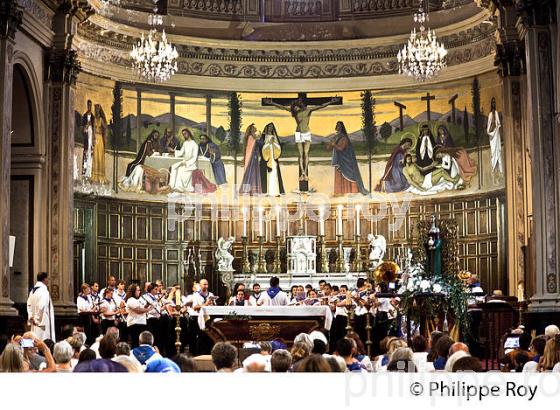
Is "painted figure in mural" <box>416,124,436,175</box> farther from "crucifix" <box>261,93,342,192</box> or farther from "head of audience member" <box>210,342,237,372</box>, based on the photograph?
"head of audience member" <box>210,342,237,372</box>

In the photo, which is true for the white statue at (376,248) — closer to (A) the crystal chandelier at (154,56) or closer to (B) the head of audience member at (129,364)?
(A) the crystal chandelier at (154,56)

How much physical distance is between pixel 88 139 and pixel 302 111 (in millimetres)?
6037

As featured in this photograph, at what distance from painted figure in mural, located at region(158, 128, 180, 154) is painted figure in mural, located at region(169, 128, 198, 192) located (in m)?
0.13

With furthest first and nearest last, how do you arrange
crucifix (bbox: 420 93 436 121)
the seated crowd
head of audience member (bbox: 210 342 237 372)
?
crucifix (bbox: 420 93 436 121) < head of audience member (bbox: 210 342 237 372) < the seated crowd

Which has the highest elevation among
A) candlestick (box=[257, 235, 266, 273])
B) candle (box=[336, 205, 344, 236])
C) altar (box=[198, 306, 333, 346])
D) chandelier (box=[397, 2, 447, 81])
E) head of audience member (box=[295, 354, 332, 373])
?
chandelier (box=[397, 2, 447, 81])

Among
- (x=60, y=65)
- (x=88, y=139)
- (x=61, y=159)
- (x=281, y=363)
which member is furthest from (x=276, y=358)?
(x=88, y=139)

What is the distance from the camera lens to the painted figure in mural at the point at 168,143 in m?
27.8

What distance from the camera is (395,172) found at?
27.8 meters

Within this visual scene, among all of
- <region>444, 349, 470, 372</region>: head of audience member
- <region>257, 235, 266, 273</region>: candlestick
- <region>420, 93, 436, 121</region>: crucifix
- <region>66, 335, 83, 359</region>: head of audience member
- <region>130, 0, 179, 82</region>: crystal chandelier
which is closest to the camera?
<region>444, 349, 470, 372</region>: head of audience member

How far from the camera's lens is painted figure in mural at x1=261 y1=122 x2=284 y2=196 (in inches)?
1117

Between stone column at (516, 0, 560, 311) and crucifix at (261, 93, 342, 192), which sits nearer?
stone column at (516, 0, 560, 311)

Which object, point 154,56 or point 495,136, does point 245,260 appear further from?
point 495,136

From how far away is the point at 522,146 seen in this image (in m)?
22.9

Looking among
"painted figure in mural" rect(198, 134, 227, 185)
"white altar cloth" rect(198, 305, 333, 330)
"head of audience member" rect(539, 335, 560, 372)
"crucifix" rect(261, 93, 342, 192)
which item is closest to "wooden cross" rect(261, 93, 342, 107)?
"crucifix" rect(261, 93, 342, 192)
